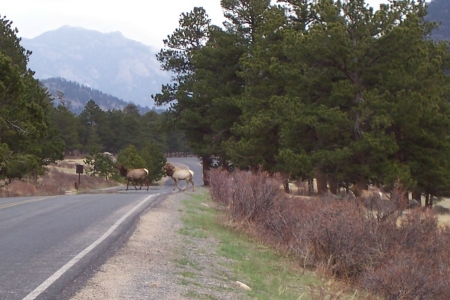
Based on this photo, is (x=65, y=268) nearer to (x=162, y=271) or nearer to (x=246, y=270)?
(x=162, y=271)

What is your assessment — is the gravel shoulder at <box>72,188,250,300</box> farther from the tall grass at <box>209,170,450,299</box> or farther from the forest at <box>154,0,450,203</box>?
the forest at <box>154,0,450,203</box>

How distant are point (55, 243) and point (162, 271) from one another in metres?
2.78

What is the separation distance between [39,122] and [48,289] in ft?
93.9

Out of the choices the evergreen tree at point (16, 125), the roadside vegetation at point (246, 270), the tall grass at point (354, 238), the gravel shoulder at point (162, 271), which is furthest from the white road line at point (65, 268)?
the evergreen tree at point (16, 125)

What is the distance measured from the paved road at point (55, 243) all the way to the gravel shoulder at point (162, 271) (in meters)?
0.27

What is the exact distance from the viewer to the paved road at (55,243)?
754 centimetres

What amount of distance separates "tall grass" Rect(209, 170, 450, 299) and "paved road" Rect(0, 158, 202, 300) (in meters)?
3.10

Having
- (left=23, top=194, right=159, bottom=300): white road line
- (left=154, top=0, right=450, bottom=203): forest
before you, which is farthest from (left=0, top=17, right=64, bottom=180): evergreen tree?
(left=23, top=194, right=159, bottom=300): white road line

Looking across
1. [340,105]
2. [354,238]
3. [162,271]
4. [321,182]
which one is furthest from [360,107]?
[162,271]

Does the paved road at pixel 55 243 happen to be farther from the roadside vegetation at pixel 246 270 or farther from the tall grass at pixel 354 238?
the tall grass at pixel 354 238

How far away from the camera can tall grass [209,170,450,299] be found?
11.0 metres

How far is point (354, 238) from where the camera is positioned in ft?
43.1

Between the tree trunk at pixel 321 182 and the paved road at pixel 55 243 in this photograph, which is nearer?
the paved road at pixel 55 243

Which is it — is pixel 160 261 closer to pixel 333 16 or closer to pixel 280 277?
pixel 280 277
